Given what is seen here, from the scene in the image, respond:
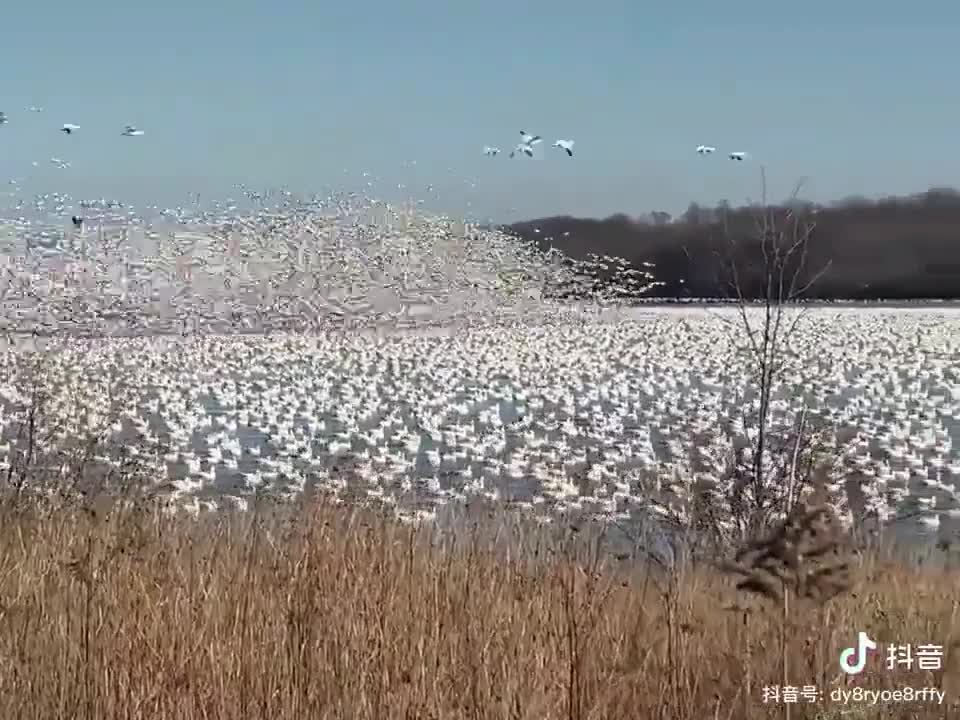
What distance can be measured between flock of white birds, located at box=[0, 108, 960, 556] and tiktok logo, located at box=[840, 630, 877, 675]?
8.28ft

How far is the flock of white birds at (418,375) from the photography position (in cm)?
828

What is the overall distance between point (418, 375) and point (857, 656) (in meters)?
11.9

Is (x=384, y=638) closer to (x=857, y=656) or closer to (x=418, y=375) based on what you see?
(x=857, y=656)

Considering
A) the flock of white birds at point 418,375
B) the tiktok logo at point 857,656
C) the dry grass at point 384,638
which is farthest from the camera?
the flock of white birds at point 418,375

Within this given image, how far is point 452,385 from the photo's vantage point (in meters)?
14.3

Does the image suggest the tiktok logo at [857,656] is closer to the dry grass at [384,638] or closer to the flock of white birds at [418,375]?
the dry grass at [384,638]

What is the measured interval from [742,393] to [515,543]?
334 inches

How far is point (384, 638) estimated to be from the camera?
3.39m

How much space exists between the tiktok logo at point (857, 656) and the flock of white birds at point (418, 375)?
8.28 feet

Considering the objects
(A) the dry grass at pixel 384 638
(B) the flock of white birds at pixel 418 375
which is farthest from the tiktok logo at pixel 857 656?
(B) the flock of white birds at pixel 418 375

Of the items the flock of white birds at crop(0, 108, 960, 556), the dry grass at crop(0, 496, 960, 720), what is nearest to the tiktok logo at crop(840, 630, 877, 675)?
the dry grass at crop(0, 496, 960, 720)

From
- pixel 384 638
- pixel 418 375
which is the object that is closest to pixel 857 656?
pixel 384 638

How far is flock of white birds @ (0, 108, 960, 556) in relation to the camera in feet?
27.2

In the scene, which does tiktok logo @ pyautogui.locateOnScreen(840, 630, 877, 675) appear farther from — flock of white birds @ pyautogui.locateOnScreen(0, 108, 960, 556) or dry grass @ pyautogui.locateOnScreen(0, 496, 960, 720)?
flock of white birds @ pyautogui.locateOnScreen(0, 108, 960, 556)
